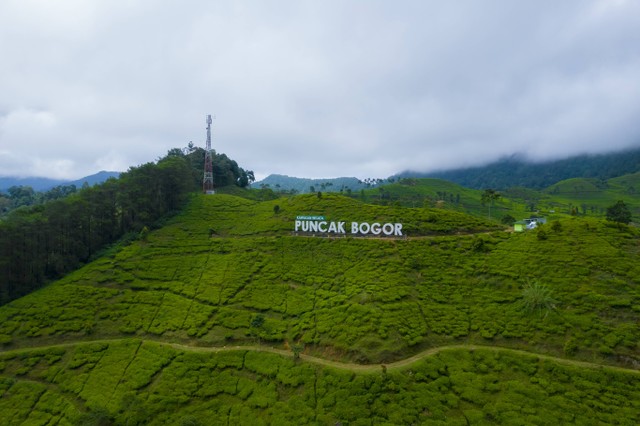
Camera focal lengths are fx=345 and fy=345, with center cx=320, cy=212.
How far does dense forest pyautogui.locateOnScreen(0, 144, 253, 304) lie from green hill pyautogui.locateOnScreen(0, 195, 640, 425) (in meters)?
4.57

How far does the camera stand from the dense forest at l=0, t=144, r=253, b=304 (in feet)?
198

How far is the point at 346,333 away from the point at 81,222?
5977cm

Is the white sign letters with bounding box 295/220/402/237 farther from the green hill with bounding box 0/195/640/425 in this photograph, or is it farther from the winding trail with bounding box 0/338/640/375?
the winding trail with bounding box 0/338/640/375

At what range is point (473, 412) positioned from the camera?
3469cm

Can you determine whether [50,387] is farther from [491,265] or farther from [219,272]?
[491,265]

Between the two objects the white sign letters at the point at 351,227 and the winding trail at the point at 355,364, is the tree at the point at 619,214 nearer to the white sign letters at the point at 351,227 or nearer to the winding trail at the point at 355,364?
the winding trail at the point at 355,364

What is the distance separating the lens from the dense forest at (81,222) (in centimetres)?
6025

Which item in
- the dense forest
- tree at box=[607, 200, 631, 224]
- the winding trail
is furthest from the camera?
tree at box=[607, 200, 631, 224]

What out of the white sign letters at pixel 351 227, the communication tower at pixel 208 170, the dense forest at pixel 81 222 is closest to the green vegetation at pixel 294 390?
the dense forest at pixel 81 222

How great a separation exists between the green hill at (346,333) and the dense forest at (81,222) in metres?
4.57

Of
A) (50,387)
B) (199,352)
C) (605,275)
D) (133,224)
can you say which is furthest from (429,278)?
(133,224)

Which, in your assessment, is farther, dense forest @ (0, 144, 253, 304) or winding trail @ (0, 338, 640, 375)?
dense forest @ (0, 144, 253, 304)

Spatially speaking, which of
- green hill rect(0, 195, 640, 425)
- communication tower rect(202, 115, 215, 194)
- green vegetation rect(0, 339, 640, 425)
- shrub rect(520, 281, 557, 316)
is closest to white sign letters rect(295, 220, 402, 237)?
green hill rect(0, 195, 640, 425)

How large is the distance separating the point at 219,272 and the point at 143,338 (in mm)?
16777
